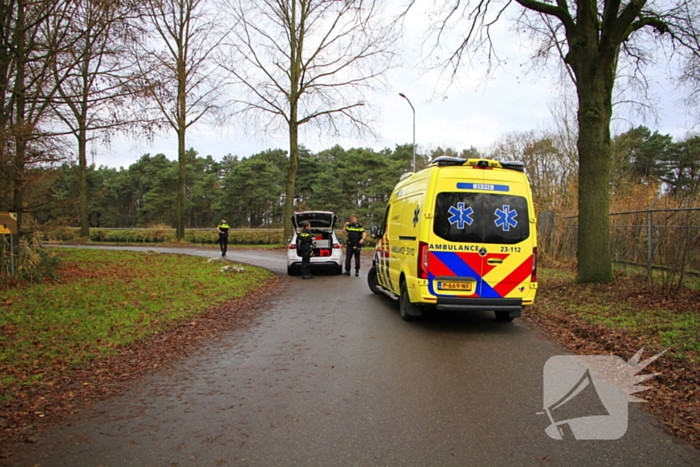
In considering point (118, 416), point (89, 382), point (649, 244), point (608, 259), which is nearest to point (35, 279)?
point (89, 382)

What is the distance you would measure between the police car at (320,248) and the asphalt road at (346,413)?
782 centimetres

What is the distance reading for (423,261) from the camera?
23.9 feet

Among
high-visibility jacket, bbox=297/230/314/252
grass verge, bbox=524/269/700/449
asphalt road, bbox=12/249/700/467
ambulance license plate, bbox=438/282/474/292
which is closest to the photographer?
asphalt road, bbox=12/249/700/467

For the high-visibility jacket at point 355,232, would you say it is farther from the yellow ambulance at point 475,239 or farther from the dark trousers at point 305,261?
the yellow ambulance at point 475,239

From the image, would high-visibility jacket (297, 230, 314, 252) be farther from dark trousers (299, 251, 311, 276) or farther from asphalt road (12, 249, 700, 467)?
asphalt road (12, 249, 700, 467)

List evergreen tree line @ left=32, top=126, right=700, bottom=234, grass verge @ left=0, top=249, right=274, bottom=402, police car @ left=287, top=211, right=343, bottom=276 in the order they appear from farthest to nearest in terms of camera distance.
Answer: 1. evergreen tree line @ left=32, top=126, right=700, bottom=234
2. police car @ left=287, top=211, right=343, bottom=276
3. grass verge @ left=0, top=249, right=274, bottom=402

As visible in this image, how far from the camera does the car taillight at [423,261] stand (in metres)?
7.25

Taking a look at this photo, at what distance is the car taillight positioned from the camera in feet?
23.8

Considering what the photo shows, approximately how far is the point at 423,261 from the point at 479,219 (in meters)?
1.09

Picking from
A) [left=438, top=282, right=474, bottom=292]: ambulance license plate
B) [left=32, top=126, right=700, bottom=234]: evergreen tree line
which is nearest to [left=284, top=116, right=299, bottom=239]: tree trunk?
[left=32, top=126, right=700, bottom=234]: evergreen tree line

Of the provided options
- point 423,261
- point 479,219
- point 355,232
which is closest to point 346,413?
point 423,261

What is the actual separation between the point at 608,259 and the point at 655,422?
23.3ft

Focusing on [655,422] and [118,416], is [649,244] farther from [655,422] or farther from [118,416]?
[118,416]

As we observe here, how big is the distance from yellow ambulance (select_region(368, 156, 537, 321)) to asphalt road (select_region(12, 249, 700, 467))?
71 centimetres
